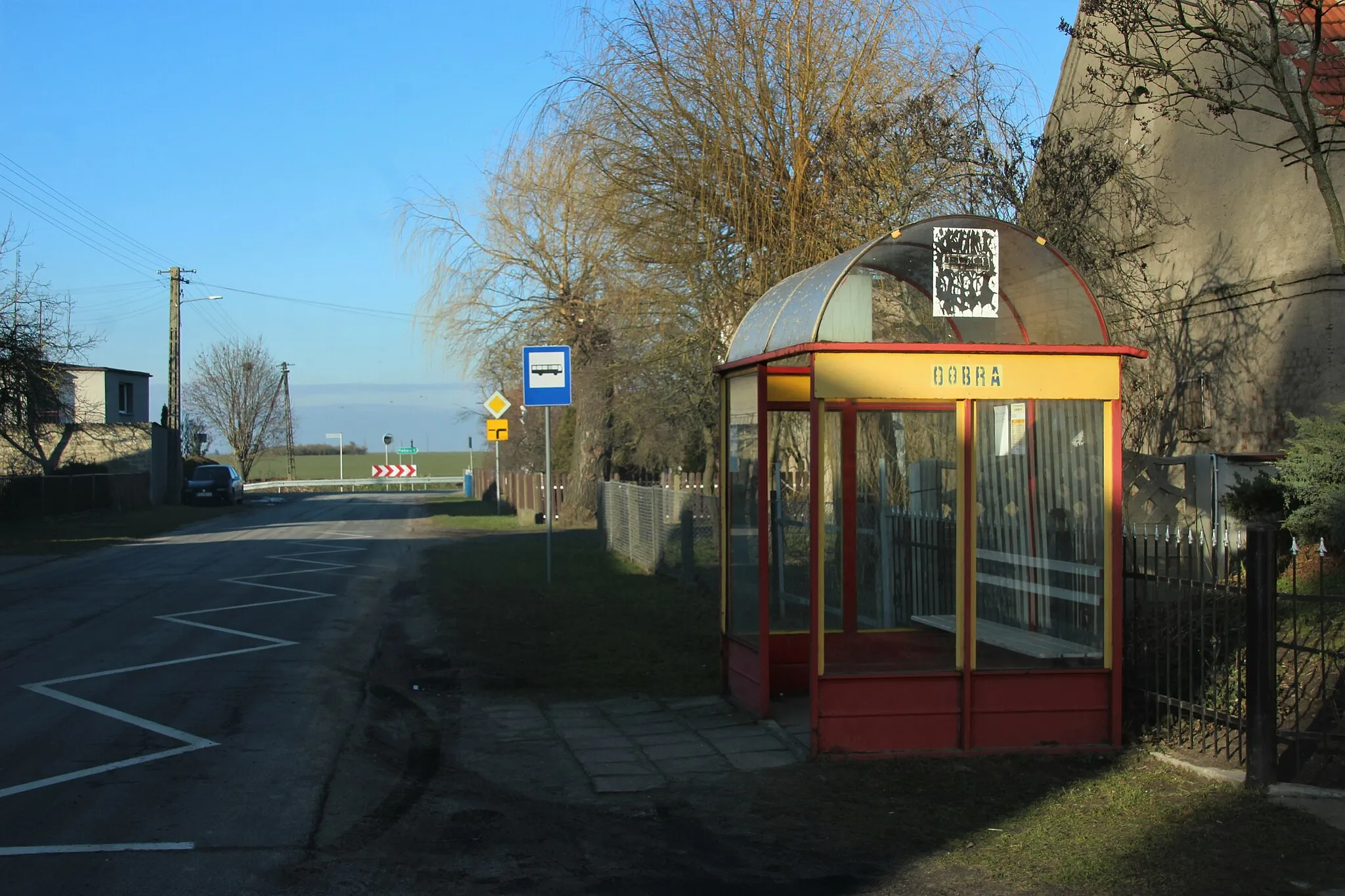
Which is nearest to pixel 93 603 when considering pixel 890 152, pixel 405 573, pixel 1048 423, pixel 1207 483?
pixel 405 573

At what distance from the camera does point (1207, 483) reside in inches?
483

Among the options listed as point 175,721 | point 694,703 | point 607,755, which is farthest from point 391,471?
point 607,755

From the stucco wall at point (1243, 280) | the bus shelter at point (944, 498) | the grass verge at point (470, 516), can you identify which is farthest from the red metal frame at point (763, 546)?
the grass verge at point (470, 516)

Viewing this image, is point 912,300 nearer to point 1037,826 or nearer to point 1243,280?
point 1037,826

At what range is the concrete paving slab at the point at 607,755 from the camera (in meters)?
7.00

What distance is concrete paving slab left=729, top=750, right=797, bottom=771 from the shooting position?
680 cm

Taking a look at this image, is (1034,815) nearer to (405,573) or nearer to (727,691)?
(727,691)

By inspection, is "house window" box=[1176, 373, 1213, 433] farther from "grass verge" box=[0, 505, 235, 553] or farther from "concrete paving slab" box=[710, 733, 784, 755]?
"grass verge" box=[0, 505, 235, 553]

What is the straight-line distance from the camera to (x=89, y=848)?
207 inches

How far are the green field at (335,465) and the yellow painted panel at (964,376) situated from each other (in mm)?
72652

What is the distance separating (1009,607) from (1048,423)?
1.20 metres

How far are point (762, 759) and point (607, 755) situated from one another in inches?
37.6

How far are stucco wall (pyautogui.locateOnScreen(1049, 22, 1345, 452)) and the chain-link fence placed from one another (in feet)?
20.2

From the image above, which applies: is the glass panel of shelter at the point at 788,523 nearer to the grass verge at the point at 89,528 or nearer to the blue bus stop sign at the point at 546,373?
the blue bus stop sign at the point at 546,373
